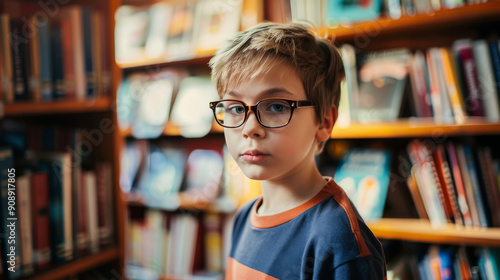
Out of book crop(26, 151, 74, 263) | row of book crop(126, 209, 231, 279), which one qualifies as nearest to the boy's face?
book crop(26, 151, 74, 263)

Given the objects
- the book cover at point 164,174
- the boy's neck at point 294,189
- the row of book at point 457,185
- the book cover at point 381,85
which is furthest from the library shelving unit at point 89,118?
the row of book at point 457,185

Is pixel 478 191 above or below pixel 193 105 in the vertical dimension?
below

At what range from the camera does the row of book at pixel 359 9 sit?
1166 millimetres

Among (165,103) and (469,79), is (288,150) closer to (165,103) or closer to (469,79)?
(469,79)

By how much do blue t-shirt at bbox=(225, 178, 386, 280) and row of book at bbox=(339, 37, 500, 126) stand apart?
0.73 meters

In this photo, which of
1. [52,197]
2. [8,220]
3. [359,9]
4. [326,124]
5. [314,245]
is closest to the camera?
[314,245]

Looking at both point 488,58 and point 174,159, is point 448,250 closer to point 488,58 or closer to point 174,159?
point 488,58

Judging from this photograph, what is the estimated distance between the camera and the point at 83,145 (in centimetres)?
123

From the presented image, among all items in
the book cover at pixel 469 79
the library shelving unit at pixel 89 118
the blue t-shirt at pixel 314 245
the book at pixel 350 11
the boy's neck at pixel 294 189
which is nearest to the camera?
the blue t-shirt at pixel 314 245

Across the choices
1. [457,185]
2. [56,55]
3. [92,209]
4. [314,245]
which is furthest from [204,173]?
[314,245]

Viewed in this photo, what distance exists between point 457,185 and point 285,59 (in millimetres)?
887

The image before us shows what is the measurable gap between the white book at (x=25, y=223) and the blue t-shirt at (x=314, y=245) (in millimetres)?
637

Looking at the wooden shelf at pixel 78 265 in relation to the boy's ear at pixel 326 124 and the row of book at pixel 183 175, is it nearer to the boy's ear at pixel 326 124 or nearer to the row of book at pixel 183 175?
the row of book at pixel 183 175

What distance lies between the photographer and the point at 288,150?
1.87 feet
